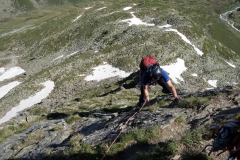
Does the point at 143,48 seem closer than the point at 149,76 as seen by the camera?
No

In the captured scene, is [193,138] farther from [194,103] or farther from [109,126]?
[109,126]

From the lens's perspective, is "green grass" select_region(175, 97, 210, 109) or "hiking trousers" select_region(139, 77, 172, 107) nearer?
"green grass" select_region(175, 97, 210, 109)

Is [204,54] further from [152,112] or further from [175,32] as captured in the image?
[152,112]

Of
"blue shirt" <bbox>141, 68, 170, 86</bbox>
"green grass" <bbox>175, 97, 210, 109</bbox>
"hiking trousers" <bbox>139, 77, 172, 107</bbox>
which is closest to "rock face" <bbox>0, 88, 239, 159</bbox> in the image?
"green grass" <bbox>175, 97, 210, 109</bbox>

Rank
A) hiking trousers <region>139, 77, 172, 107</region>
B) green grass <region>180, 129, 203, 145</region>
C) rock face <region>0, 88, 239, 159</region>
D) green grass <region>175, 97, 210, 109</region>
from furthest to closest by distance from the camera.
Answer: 1. hiking trousers <region>139, 77, 172, 107</region>
2. green grass <region>175, 97, 210, 109</region>
3. rock face <region>0, 88, 239, 159</region>
4. green grass <region>180, 129, 203, 145</region>

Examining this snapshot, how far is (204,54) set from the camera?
70.6m

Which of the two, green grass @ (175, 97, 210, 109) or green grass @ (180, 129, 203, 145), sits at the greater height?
green grass @ (180, 129, 203, 145)

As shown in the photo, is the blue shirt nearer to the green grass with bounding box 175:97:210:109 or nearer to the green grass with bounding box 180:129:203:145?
the green grass with bounding box 175:97:210:109

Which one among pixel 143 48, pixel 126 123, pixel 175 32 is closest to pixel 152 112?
pixel 126 123

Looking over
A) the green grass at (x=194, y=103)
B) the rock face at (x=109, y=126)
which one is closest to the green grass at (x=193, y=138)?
the rock face at (x=109, y=126)

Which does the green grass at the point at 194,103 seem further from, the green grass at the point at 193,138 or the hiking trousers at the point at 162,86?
the green grass at the point at 193,138

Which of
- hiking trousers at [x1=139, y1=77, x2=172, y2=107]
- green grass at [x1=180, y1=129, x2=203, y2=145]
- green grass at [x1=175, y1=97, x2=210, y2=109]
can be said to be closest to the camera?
green grass at [x1=180, y1=129, x2=203, y2=145]

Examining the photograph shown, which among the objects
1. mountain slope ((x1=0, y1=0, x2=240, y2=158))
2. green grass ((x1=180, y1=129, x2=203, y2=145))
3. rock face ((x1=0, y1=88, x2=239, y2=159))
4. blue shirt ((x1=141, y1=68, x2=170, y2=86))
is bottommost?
mountain slope ((x1=0, y1=0, x2=240, y2=158))

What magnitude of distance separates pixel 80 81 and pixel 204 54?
3992 cm
